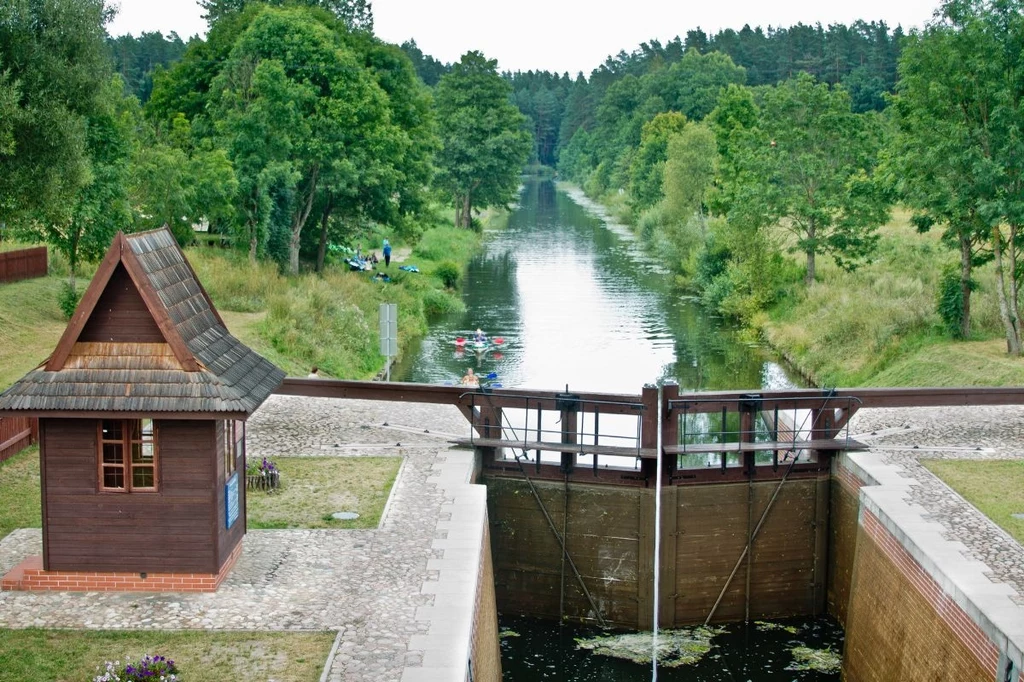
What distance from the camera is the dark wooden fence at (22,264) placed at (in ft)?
112

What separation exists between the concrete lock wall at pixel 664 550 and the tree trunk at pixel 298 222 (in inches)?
989

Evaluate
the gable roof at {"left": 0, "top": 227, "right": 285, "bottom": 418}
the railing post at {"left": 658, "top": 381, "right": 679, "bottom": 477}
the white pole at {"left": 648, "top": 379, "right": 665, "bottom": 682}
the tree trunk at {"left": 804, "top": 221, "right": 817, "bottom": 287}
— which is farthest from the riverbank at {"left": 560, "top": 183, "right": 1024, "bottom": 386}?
the gable roof at {"left": 0, "top": 227, "right": 285, "bottom": 418}

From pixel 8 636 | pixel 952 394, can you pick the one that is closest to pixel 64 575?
pixel 8 636

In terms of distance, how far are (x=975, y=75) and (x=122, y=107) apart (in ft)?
75.4

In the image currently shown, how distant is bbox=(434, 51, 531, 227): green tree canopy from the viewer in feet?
246

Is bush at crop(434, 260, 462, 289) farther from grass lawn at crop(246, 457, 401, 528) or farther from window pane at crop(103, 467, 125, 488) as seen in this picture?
window pane at crop(103, 467, 125, 488)

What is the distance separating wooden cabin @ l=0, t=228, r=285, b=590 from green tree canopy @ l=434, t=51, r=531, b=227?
198ft

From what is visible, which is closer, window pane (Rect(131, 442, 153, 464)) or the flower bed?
window pane (Rect(131, 442, 153, 464))

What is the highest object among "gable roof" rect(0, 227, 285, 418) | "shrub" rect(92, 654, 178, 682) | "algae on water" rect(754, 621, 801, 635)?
"gable roof" rect(0, 227, 285, 418)

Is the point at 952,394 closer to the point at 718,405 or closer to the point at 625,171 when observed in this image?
the point at 718,405

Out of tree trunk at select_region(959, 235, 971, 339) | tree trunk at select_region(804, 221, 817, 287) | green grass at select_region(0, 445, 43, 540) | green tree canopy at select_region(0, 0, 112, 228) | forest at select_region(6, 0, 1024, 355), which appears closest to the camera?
green grass at select_region(0, 445, 43, 540)

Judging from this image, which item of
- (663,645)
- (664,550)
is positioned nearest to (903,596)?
(663,645)

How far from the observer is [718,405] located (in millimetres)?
19609

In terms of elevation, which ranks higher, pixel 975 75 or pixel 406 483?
pixel 975 75
